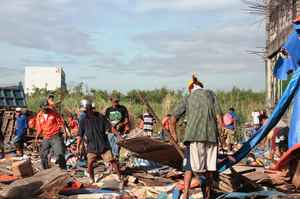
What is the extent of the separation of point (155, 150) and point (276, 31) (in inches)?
528

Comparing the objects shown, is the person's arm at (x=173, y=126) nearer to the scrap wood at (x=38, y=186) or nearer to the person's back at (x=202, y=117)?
the person's back at (x=202, y=117)

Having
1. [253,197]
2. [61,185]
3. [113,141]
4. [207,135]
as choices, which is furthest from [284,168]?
[113,141]

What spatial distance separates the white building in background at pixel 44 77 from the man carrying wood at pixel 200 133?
41688mm

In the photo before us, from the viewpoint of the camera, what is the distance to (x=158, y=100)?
35.7 m

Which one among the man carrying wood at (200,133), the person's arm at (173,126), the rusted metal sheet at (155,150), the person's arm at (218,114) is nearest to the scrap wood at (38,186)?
the rusted metal sheet at (155,150)

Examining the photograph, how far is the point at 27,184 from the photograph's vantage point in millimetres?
8320

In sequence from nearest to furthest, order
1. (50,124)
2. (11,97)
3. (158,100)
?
(50,124) → (11,97) → (158,100)

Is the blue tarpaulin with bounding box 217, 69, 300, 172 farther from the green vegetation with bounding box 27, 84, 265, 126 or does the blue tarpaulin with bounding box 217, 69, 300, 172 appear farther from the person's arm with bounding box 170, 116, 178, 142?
the green vegetation with bounding box 27, 84, 265, 126

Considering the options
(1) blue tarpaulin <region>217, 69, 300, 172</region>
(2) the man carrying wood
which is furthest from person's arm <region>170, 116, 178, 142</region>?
(1) blue tarpaulin <region>217, 69, 300, 172</region>

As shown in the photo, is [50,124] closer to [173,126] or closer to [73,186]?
[73,186]

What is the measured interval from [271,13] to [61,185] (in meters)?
14.0

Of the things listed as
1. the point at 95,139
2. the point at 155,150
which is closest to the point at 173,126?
the point at 155,150

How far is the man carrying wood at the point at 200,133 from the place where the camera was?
7.30 metres

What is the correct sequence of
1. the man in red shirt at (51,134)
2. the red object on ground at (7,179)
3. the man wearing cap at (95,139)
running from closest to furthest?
the red object on ground at (7,179) < the man wearing cap at (95,139) < the man in red shirt at (51,134)
